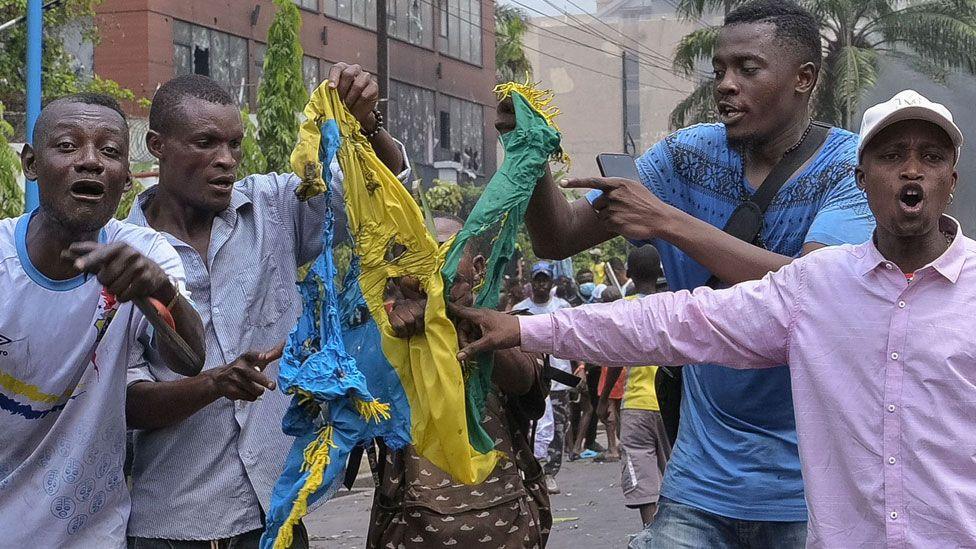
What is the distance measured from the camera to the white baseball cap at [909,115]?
3.04 m

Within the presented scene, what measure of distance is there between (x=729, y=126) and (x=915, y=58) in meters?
32.6

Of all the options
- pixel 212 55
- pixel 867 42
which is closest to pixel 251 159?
pixel 212 55

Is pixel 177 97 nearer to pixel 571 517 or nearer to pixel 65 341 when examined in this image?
pixel 65 341

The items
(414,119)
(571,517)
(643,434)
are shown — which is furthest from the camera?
(414,119)

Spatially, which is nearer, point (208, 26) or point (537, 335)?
point (537, 335)

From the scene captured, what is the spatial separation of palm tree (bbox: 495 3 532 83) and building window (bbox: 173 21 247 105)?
43.9 feet

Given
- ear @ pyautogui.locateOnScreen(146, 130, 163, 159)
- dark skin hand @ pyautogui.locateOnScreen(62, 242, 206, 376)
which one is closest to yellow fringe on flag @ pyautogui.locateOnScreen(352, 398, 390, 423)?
dark skin hand @ pyautogui.locateOnScreen(62, 242, 206, 376)

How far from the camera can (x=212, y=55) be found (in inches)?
1101

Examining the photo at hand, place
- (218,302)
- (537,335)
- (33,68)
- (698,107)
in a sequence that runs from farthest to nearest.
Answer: (698,107), (33,68), (218,302), (537,335)

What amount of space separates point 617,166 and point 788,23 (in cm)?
74

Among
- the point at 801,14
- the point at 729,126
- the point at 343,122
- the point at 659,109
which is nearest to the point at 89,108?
the point at 343,122

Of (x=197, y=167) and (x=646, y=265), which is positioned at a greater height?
(x=197, y=167)

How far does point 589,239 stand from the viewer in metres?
4.06

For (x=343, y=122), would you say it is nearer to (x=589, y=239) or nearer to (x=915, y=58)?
(x=589, y=239)
